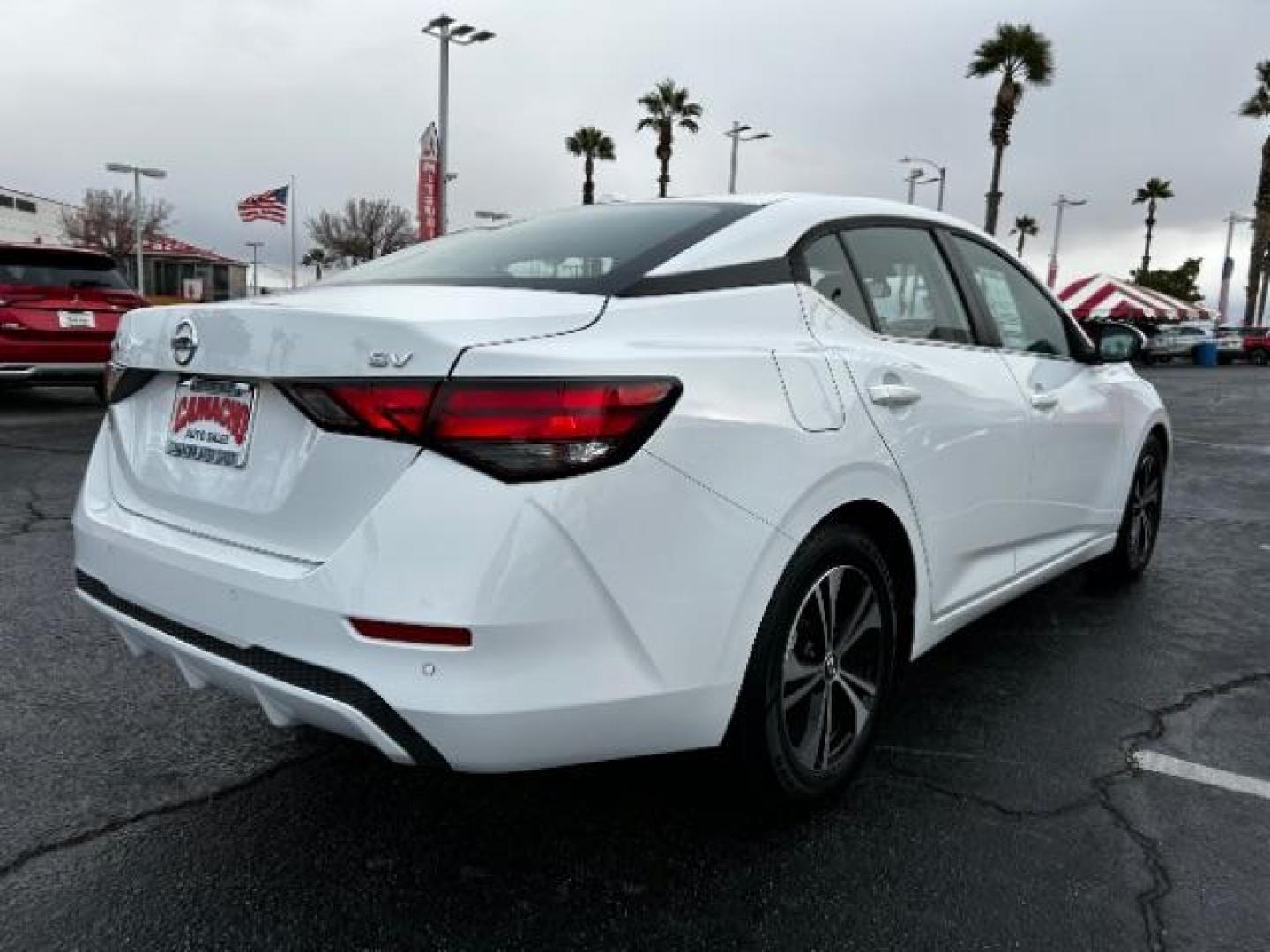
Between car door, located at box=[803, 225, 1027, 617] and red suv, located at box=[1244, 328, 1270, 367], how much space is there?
140 feet

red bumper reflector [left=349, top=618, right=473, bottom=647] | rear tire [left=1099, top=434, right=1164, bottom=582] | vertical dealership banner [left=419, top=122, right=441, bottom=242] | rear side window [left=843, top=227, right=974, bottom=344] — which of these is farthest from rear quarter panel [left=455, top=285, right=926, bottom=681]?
vertical dealership banner [left=419, top=122, right=441, bottom=242]

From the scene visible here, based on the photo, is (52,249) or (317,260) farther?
(317,260)

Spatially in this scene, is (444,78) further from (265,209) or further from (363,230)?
(363,230)

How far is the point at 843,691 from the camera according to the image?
8.59 ft

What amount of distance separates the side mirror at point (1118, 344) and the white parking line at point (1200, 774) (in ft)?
5.62

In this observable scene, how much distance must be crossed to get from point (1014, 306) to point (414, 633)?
2.69 meters

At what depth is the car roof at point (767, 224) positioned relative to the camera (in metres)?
2.39

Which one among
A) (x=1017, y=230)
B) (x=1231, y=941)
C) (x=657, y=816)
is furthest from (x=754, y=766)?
(x=1017, y=230)

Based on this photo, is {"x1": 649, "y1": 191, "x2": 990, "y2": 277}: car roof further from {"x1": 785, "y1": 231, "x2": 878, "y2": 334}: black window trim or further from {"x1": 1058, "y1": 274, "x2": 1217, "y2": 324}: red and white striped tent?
{"x1": 1058, "y1": 274, "x2": 1217, "y2": 324}: red and white striped tent

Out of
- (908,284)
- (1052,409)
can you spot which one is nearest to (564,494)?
(908,284)

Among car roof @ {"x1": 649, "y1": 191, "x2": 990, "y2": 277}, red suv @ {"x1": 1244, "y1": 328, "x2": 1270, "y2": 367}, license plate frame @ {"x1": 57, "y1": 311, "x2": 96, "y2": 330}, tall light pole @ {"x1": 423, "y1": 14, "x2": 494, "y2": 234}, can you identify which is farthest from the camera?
red suv @ {"x1": 1244, "y1": 328, "x2": 1270, "y2": 367}

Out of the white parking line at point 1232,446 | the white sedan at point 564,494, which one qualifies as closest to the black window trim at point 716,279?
the white sedan at point 564,494

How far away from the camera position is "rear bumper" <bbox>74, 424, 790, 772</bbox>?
183 cm

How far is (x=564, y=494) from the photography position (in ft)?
6.03
